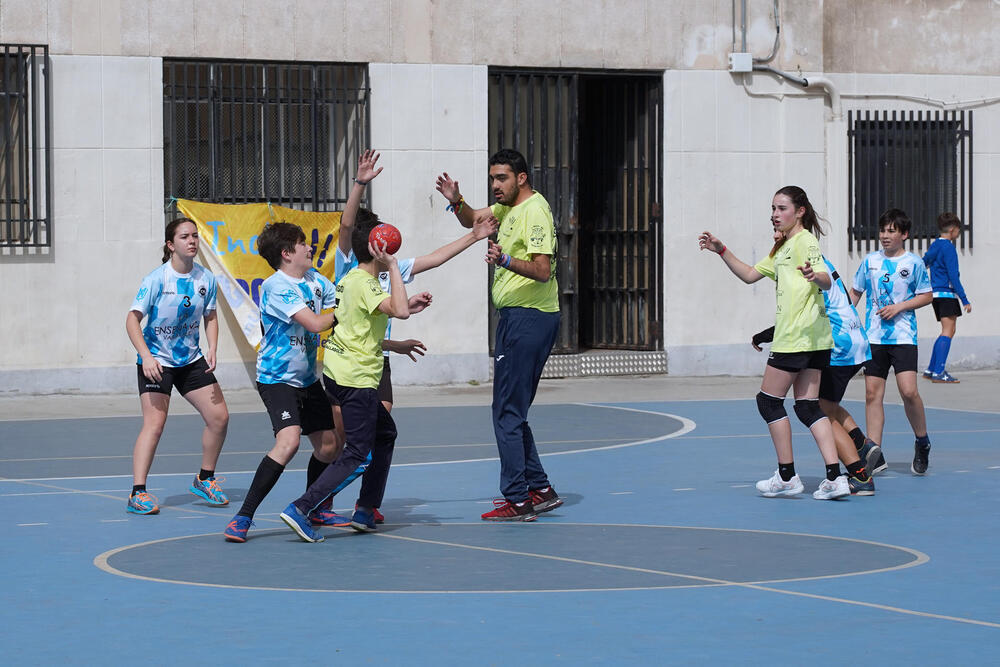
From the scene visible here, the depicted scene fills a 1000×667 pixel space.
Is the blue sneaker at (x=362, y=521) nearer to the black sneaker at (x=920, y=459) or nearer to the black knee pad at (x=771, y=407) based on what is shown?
the black knee pad at (x=771, y=407)

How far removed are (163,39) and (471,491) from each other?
30.2 feet

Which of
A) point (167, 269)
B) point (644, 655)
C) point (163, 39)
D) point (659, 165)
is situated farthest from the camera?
point (659, 165)

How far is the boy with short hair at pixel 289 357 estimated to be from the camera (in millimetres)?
9414

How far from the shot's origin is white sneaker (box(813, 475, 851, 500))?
10.8 m

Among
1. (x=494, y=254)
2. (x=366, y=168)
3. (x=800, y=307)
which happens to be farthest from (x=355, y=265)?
(x=800, y=307)

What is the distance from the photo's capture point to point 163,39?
1878 centimetres

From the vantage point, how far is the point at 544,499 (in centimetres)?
1038

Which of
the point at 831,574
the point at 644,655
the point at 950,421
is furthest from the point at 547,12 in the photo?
the point at 644,655

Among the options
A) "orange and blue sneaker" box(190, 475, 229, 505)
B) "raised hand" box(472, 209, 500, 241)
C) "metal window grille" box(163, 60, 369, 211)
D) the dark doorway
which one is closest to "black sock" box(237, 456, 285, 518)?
"orange and blue sneaker" box(190, 475, 229, 505)

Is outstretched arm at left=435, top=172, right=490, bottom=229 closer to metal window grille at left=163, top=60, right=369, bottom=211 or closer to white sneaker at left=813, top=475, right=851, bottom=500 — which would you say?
white sneaker at left=813, top=475, right=851, bottom=500

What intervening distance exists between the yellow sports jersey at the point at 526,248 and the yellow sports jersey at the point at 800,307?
1.59 meters

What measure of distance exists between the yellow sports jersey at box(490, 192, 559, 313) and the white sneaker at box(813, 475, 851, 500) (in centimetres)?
214

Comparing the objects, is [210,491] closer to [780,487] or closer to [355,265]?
[355,265]

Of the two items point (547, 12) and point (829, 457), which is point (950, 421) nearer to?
point (829, 457)
